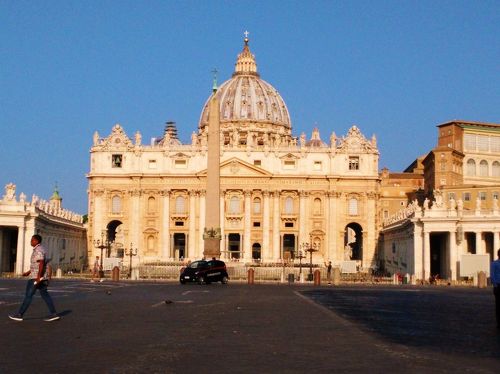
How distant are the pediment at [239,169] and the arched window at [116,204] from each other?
11876 millimetres

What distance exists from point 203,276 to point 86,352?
39657 mm

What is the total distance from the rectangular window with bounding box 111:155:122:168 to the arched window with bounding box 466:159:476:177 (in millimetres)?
46807

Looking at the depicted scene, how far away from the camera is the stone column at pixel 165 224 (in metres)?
113

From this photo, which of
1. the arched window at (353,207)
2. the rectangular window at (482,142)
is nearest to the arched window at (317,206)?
the arched window at (353,207)

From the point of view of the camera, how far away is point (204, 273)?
52625 millimetres

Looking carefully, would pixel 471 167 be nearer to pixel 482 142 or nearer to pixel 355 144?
pixel 482 142

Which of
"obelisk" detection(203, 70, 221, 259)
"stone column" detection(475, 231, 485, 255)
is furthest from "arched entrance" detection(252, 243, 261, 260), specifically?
"obelisk" detection(203, 70, 221, 259)

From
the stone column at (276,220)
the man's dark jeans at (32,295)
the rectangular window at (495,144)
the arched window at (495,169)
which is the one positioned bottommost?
the man's dark jeans at (32,295)

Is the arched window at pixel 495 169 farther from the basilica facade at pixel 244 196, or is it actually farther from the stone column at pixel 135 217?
the stone column at pixel 135 217

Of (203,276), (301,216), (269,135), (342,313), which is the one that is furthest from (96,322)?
(269,135)

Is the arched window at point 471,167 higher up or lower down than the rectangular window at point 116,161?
lower down

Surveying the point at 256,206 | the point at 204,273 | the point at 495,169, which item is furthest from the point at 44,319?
the point at 495,169

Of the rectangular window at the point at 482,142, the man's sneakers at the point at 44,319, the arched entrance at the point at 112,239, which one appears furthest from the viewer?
the arched entrance at the point at 112,239

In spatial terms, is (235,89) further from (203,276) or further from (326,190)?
(203,276)
